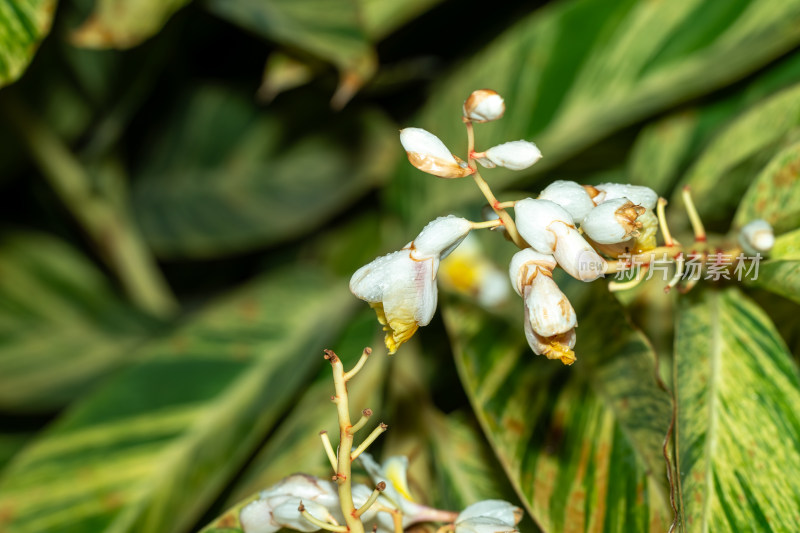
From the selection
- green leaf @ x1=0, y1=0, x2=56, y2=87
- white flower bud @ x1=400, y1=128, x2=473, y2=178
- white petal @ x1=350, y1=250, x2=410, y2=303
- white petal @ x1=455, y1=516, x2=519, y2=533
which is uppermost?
green leaf @ x1=0, y1=0, x2=56, y2=87

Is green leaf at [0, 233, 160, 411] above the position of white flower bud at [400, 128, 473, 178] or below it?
above

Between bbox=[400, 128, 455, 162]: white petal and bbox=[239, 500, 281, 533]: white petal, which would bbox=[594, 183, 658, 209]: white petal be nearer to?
bbox=[400, 128, 455, 162]: white petal

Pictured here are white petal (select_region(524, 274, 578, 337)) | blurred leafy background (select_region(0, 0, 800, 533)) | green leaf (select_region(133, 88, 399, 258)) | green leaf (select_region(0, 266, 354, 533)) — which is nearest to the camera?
white petal (select_region(524, 274, 578, 337))

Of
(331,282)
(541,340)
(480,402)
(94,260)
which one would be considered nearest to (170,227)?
(94,260)

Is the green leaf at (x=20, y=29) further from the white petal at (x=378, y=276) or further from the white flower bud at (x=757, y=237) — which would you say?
the white flower bud at (x=757, y=237)

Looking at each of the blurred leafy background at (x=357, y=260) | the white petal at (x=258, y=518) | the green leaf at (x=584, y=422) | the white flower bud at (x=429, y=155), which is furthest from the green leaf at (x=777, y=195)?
the white petal at (x=258, y=518)

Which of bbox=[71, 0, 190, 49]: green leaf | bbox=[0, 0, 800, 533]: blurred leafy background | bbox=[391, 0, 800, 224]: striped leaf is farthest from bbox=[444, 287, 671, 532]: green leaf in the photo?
bbox=[71, 0, 190, 49]: green leaf
